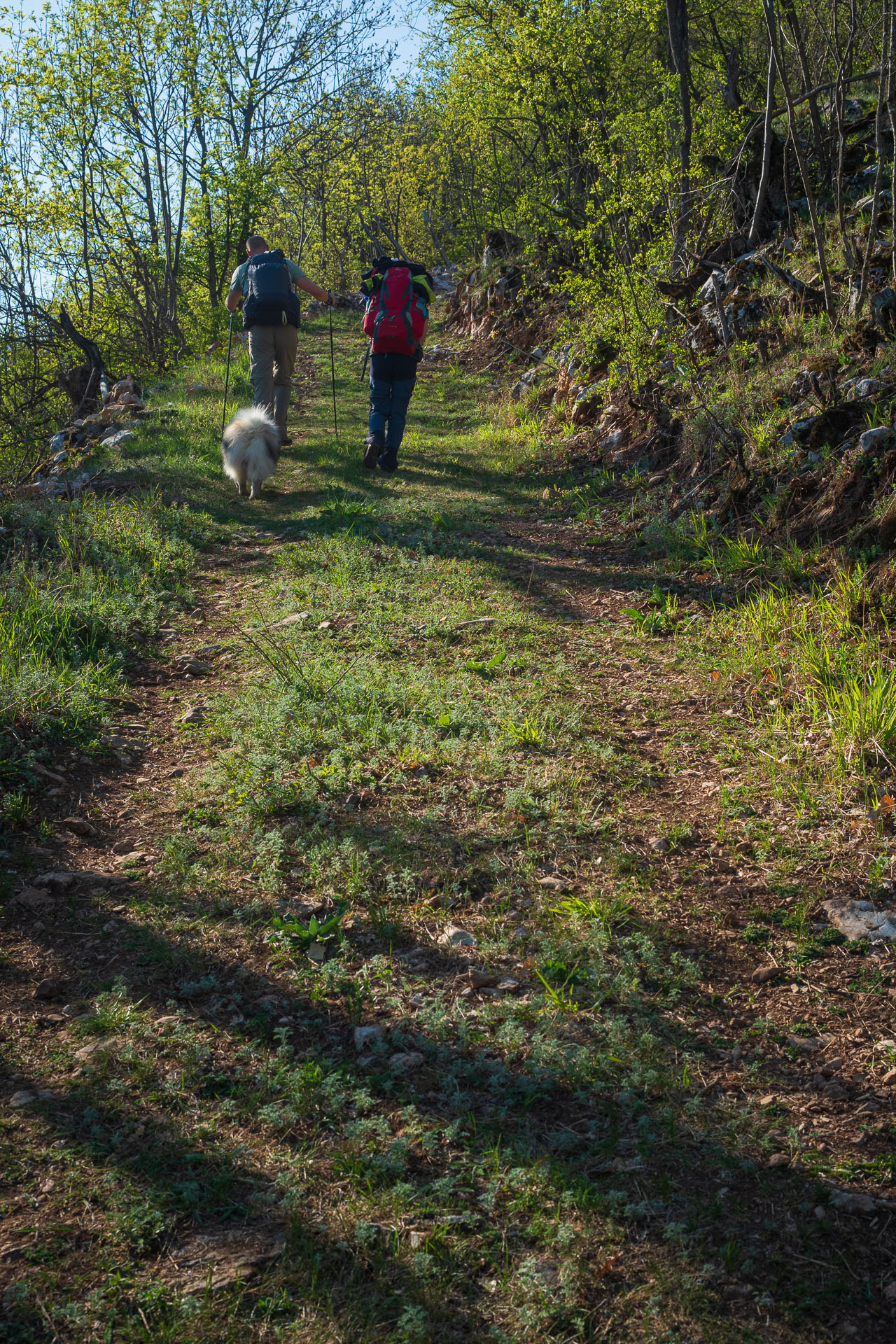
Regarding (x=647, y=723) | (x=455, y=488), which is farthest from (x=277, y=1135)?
(x=455, y=488)

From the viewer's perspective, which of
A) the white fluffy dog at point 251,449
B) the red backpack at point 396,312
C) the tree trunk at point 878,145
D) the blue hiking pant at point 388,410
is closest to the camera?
the tree trunk at point 878,145

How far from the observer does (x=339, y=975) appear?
110 inches

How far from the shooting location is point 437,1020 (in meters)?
2.62

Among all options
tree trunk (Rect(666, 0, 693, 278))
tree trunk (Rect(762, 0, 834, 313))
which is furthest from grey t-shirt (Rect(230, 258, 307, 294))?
tree trunk (Rect(762, 0, 834, 313))

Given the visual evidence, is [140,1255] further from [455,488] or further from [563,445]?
[563,445]

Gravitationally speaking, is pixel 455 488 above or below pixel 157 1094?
above

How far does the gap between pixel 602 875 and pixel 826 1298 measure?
1.56 m

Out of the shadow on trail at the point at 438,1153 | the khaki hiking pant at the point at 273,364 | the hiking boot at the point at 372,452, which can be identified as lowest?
the shadow on trail at the point at 438,1153

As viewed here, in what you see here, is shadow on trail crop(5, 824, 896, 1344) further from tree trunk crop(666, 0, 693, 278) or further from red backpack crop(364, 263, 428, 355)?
tree trunk crop(666, 0, 693, 278)

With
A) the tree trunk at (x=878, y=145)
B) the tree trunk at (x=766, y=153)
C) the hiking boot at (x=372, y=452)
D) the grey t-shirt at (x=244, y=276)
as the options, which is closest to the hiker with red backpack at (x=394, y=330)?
the hiking boot at (x=372, y=452)

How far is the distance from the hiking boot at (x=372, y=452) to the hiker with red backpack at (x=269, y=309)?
Answer: 3.11 feet

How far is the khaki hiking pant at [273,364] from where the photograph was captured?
905 cm

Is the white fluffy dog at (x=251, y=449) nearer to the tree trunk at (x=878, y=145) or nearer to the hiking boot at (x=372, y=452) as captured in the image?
the hiking boot at (x=372, y=452)

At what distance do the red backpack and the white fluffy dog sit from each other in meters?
1.42
